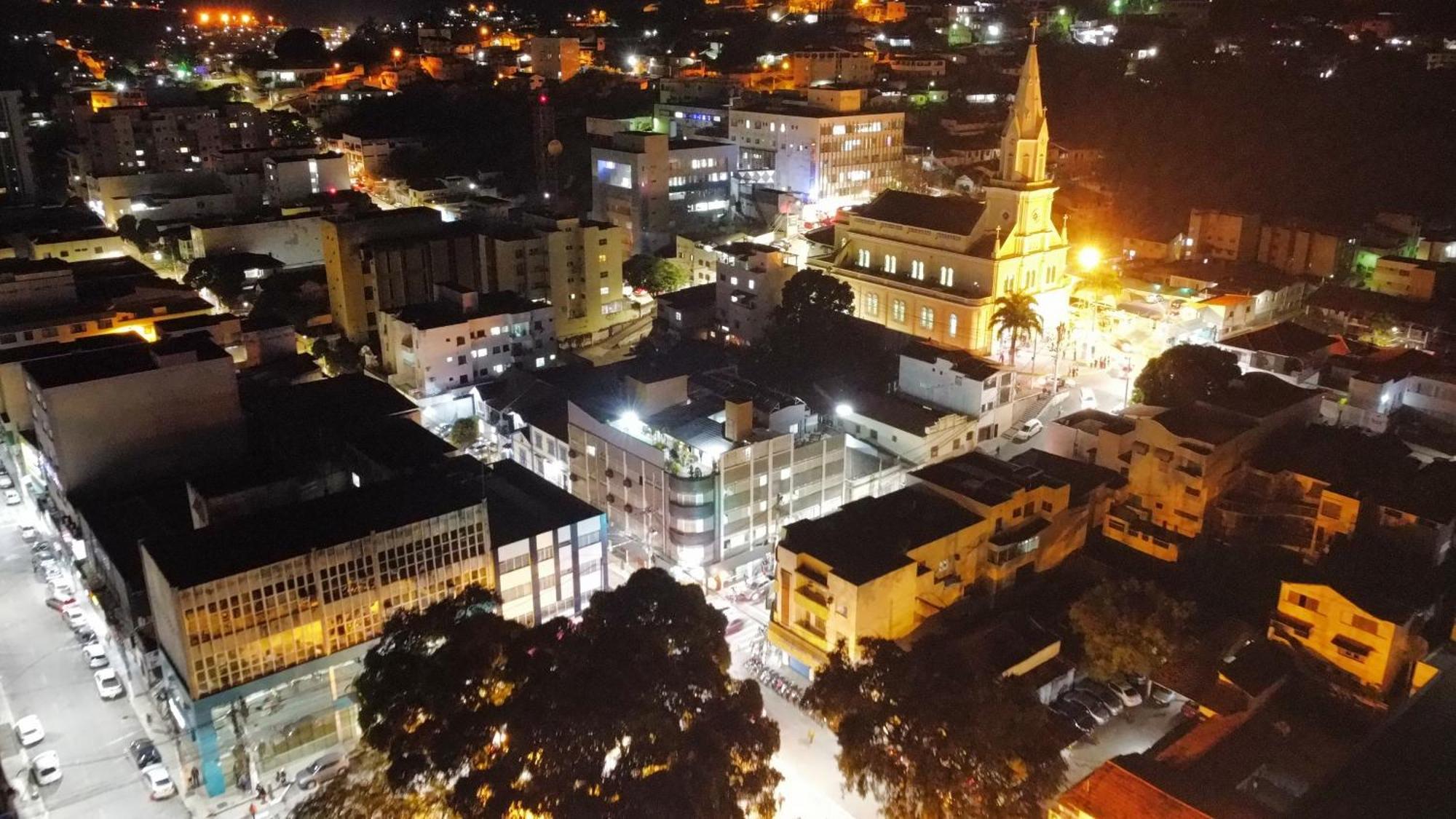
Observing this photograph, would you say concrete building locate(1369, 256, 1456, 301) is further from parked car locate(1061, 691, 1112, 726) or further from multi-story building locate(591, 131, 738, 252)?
multi-story building locate(591, 131, 738, 252)

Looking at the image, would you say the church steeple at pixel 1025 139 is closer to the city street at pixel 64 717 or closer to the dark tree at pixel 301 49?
the city street at pixel 64 717

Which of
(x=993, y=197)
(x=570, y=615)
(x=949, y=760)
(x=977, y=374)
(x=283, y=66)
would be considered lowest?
(x=570, y=615)

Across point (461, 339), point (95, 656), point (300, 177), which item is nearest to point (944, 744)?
point (95, 656)

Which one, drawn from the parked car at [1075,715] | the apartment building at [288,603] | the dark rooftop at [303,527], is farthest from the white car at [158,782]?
the parked car at [1075,715]

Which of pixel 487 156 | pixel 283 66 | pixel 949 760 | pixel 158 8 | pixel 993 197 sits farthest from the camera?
pixel 158 8

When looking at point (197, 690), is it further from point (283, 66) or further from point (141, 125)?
point (283, 66)

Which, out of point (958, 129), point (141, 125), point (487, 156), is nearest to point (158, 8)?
point (141, 125)

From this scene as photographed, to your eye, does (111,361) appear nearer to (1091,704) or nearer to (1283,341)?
(1091,704)
